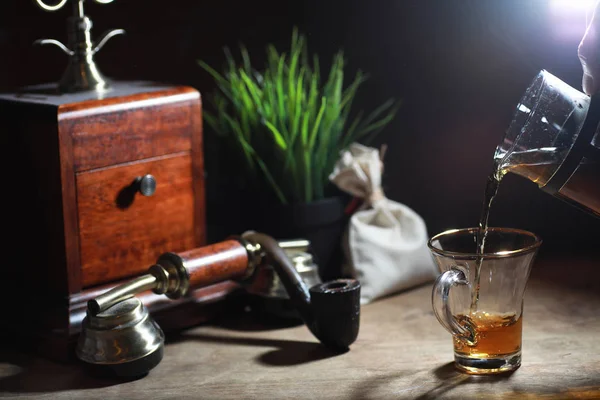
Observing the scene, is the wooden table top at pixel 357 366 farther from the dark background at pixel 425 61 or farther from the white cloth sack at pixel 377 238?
the dark background at pixel 425 61

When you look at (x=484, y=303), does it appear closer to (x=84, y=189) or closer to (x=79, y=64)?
(x=84, y=189)

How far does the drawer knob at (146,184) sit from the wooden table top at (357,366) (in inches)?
7.7

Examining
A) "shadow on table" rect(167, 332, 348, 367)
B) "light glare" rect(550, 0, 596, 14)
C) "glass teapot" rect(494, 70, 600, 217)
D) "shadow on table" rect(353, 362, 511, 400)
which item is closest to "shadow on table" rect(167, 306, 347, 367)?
"shadow on table" rect(167, 332, 348, 367)

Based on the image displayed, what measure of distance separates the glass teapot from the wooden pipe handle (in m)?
0.36

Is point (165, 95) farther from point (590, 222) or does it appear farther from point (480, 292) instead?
point (590, 222)

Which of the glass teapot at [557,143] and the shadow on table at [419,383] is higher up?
the glass teapot at [557,143]

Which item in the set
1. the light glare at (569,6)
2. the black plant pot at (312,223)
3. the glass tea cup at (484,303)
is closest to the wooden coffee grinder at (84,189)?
the black plant pot at (312,223)

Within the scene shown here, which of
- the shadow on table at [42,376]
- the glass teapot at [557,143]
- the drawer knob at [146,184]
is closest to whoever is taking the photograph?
the glass teapot at [557,143]

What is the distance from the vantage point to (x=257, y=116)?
4.34 feet

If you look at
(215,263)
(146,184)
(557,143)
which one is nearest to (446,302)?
(557,143)

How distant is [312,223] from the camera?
1.31m

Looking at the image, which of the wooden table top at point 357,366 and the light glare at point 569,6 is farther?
the light glare at point 569,6

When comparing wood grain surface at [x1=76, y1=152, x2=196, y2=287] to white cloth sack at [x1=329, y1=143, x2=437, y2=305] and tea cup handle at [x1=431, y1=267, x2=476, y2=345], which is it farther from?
tea cup handle at [x1=431, y1=267, x2=476, y2=345]

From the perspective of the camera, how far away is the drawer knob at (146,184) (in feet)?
3.81
